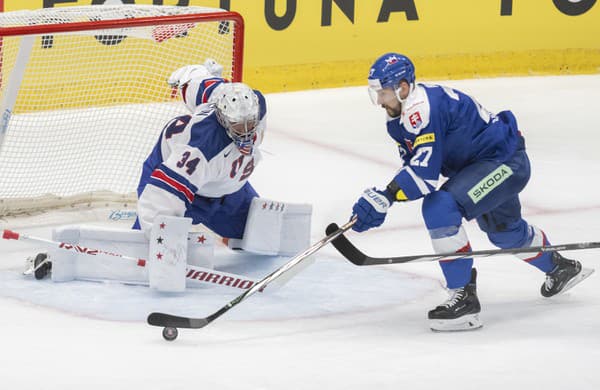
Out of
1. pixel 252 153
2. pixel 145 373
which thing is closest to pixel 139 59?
pixel 252 153

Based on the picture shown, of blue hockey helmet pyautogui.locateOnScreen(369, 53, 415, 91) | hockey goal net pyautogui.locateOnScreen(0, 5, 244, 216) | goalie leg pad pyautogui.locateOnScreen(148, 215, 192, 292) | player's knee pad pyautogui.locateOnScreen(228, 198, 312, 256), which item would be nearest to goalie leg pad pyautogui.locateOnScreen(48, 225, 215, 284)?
goalie leg pad pyautogui.locateOnScreen(148, 215, 192, 292)

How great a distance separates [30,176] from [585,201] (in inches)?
86.0

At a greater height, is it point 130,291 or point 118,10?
point 118,10

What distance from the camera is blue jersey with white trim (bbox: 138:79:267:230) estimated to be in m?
3.82

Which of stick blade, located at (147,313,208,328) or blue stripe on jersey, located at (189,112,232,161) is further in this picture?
blue stripe on jersey, located at (189,112,232,161)

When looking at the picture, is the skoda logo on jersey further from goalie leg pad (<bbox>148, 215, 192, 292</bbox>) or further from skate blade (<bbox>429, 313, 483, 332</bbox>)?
goalie leg pad (<bbox>148, 215, 192, 292</bbox>)

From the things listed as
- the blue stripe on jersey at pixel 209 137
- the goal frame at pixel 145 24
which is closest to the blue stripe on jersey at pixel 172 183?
Answer: the blue stripe on jersey at pixel 209 137

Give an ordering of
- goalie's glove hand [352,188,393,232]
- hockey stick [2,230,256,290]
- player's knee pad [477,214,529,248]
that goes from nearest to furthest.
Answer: goalie's glove hand [352,188,393,232] → player's knee pad [477,214,529,248] → hockey stick [2,230,256,290]

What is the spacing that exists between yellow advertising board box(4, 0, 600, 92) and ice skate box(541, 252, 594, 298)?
3.48m

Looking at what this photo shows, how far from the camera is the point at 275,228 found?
4.19m

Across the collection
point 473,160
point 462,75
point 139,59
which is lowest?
point 462,75

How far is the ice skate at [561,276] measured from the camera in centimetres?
377

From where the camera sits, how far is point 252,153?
4055mm

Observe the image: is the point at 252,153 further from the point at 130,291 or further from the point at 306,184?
the point at 306,184
